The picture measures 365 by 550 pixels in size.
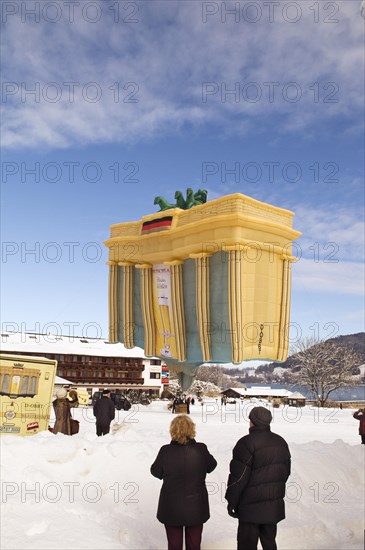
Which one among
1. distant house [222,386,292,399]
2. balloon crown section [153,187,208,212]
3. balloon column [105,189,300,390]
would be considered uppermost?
balloon crown section [153,187,208,212]

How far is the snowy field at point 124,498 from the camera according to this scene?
6.04 m

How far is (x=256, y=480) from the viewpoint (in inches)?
184

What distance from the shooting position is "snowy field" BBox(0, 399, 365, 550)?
19.8ft

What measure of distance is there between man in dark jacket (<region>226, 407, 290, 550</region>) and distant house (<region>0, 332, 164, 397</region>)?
48.0m

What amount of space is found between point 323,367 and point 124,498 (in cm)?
4799

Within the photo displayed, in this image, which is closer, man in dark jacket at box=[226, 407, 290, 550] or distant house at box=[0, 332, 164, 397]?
man in dark jacket at box=[226, 407, 290, 550]

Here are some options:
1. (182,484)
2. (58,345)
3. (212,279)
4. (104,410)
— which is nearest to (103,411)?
(104,410)

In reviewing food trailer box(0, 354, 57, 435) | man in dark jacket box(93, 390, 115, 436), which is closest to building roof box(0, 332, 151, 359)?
food trailer box(0, 354, 57, 435)

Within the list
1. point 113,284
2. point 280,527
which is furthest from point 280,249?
point 280,527

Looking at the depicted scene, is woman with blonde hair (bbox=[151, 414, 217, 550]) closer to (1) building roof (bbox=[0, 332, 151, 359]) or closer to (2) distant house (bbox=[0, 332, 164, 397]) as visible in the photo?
(2) distant house (bbox=[0, 332, 164, 397])

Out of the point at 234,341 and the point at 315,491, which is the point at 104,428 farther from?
the point at 315,491

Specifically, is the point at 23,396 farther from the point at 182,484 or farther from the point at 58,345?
the point at 58,345

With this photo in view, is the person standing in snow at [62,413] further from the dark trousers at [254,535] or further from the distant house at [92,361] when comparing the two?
the distant house at [92,361]

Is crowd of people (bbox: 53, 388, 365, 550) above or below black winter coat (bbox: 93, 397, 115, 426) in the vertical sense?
above
